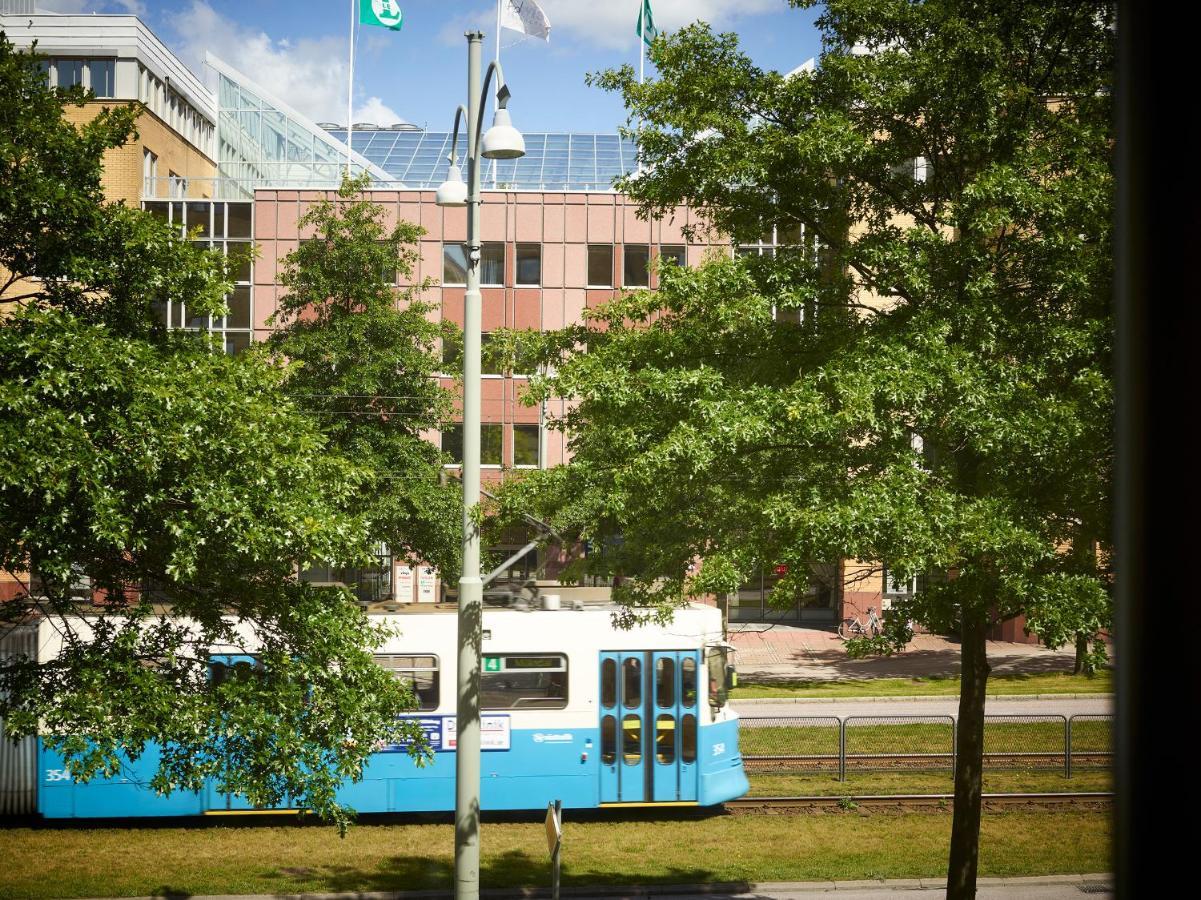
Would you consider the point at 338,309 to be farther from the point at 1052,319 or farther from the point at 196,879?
the point at 1052,319

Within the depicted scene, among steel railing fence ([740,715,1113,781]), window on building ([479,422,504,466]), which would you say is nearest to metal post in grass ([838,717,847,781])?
steel railing fence ([740,715,1113,781])

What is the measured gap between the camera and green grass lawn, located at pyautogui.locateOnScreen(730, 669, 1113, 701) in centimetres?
2669

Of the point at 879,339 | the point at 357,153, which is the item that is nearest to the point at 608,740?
the point at 879,339

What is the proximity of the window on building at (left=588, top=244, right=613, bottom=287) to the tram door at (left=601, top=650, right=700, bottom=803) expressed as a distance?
83.6 feet

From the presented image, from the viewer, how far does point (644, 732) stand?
1582 cm

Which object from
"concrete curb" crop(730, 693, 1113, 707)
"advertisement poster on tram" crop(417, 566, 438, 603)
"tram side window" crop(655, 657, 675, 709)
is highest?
→ "tram side window" crop(655, 657, 675, 709)

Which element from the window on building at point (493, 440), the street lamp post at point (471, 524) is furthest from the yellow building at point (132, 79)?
the street lamp post at point (471, 524)

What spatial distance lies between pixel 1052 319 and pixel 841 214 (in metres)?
2.36

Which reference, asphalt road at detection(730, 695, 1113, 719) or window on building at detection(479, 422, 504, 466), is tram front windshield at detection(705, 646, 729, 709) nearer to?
asphalt road at detection(730, 695, 1113, 719)

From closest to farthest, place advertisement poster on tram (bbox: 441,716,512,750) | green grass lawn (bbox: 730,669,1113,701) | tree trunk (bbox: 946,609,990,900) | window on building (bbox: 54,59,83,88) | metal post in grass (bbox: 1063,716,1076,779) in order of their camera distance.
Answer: tree trunk (bbox: 946,609,990,900) → advertisement poster on tram (bbox: 441,716,512,750) → metal post in grass (bbox: 1063,716,1076,779) → green grass lawn (bbox: 730,669,1113,701) → window on building (bbox: 54,59,83,88)

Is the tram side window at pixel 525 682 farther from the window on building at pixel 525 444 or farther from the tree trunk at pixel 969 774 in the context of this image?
the window on building at pixel 525 444

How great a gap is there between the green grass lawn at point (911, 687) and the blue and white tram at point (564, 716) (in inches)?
411

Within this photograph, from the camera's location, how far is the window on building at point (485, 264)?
39625 millimetres

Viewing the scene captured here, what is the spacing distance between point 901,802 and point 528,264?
88.9 feet
